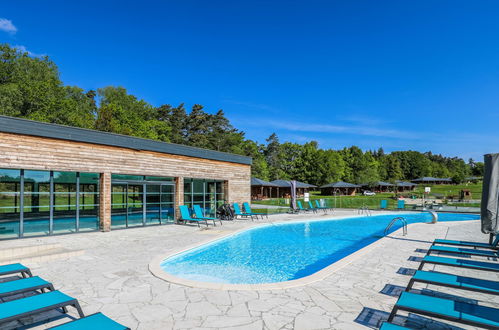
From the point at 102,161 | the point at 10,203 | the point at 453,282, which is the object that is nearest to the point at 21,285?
the point at 453,282

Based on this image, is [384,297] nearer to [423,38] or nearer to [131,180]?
[131,180]

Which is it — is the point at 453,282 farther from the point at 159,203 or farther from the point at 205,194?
the point at 205,194

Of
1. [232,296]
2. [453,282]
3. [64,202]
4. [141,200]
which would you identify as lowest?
[232,296]

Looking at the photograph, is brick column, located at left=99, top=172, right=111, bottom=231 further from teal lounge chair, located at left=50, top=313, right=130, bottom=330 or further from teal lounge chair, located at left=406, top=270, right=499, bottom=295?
teal lounge chair, located at left=406, top=270, right=499, bottom=295

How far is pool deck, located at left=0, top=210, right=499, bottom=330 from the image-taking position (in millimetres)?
3879

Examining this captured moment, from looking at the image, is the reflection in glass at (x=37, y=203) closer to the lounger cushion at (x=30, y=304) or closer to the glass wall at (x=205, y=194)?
the glass wall at (x=205, y=194)

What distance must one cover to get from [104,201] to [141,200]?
1.80m

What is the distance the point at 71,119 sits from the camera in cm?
3225

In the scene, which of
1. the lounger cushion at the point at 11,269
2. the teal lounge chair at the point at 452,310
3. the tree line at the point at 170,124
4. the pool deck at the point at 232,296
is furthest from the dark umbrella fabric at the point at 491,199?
the tree line at the point at 170,124

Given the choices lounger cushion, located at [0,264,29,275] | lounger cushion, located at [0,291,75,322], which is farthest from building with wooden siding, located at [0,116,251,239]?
lounger cushion, located at [0,291,75,322]

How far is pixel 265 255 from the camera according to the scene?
9.10 meters

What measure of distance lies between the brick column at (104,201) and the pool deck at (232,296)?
400cm

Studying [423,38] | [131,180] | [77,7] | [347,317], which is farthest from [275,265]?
[77,7]

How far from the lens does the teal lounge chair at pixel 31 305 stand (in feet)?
10.1
